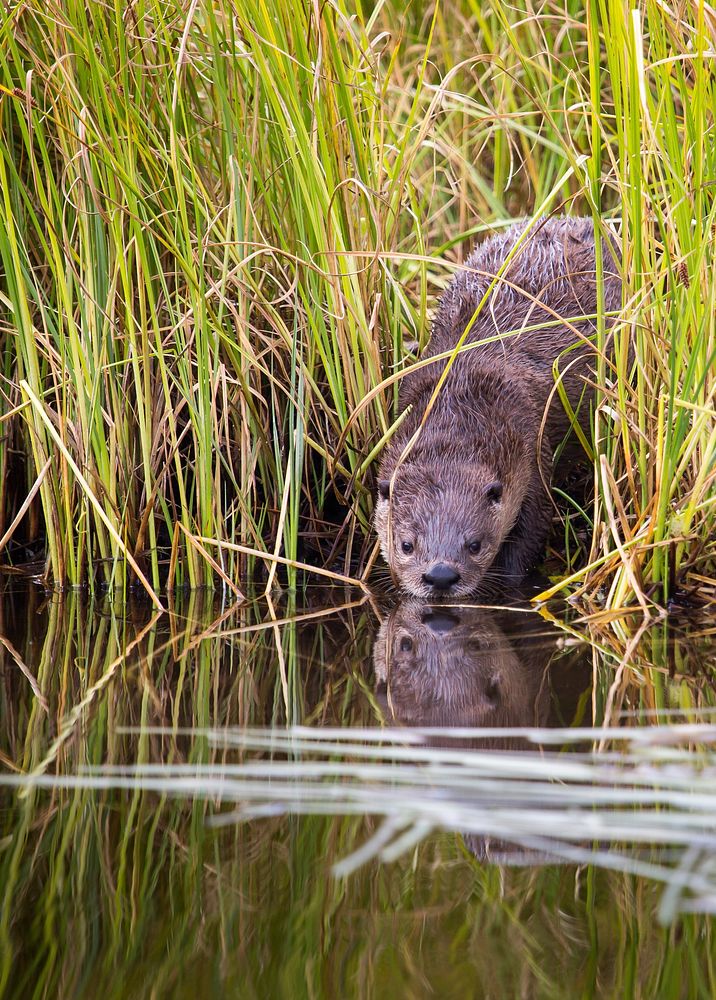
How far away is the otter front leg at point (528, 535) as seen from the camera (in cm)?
380

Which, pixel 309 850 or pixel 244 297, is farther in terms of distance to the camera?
pixel 244 297

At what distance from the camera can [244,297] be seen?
368cm

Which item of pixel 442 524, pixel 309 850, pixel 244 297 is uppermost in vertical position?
pixel 244 297

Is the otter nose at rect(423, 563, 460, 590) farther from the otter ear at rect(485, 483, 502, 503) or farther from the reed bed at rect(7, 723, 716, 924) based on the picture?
the reed bed at rect(7, 723, 716, 924)

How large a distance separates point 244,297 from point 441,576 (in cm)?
104

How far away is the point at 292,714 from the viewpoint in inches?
90.8

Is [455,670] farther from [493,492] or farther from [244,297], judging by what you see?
[244,297]

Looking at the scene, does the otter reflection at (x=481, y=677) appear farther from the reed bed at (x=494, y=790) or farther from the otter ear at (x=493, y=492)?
the otter ear at (x=493, y=492)

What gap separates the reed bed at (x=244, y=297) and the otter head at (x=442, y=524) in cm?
18

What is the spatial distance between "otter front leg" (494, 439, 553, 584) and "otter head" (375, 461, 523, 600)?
11 cm

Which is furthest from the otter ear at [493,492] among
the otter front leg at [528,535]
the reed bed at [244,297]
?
the reed bed at [244,297]

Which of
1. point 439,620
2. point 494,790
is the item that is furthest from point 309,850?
point 439,620

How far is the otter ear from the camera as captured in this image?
12.0ft

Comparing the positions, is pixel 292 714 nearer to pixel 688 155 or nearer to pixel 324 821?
pixel 324 821
